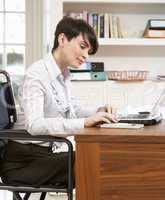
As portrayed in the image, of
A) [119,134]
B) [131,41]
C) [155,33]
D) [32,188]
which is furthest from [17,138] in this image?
[155,33]

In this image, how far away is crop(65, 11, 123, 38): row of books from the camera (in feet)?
11.6

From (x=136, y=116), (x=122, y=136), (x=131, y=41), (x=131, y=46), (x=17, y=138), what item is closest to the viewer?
(x=122, y=136)

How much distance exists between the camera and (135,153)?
1.54 metres

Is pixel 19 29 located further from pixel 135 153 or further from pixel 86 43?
pixel 135 153

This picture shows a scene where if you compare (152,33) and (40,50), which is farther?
(40,50)

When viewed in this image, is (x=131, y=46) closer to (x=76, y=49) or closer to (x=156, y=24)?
(x=156, y=24)

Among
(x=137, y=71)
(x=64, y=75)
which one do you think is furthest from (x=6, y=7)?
(x=64, y=75)

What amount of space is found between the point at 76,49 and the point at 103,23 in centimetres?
159

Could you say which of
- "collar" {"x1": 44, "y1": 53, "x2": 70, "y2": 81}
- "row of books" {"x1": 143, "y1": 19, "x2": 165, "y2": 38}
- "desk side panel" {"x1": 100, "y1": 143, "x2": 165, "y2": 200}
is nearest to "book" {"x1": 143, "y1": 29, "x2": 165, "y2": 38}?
"row of books" {"x1": 143, "y1": 19, "x2": 165, "y2": 38}

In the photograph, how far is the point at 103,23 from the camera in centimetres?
356

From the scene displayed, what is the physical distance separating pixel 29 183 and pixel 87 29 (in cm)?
78

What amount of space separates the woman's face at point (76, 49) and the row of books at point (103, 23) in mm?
1511

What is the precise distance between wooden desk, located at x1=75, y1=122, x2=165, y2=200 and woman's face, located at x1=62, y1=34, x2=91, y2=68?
601 mm

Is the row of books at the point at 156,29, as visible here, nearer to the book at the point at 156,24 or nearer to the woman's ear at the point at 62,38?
the book at the point at 156,24
